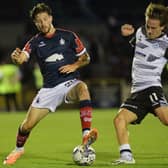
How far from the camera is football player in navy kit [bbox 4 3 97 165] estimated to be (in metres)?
8.95

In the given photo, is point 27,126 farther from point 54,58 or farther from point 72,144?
point 72,144

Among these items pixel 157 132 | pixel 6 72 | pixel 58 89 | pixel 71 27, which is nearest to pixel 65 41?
pixel 58 89

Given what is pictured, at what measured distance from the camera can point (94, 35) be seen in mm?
27547

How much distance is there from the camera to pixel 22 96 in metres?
24.8

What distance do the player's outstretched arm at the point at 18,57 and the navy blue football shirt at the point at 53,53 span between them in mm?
170

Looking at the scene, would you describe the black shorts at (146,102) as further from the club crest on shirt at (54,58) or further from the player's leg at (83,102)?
the club crest on shirt at (54,58)

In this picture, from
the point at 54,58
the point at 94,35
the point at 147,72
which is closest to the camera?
the point at 147,72

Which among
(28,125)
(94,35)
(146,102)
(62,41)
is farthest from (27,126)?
(94,35)

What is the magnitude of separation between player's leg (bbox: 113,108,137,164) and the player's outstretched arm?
1391 mm

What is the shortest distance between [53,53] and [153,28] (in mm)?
1352

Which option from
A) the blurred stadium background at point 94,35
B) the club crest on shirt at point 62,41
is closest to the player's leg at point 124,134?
the club crest on shirt at point 62,41

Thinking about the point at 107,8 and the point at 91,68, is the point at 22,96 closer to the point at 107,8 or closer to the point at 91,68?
the point at 91,68

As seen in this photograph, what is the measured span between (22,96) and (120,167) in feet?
54.7

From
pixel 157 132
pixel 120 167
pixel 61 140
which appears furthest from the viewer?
pixel 157 132
